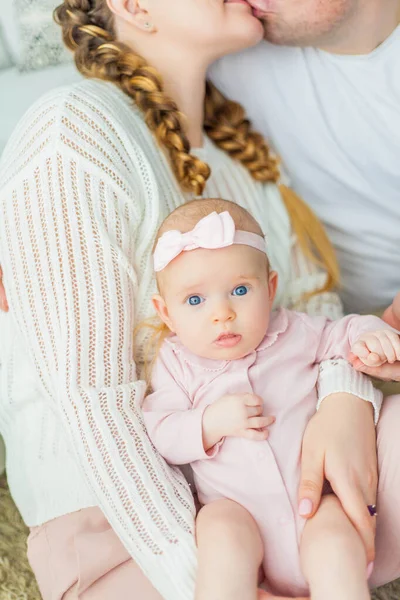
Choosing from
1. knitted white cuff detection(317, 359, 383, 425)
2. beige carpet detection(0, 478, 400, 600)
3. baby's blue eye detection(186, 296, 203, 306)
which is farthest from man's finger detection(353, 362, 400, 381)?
beige carpet detection(0, 478, 400, 600)

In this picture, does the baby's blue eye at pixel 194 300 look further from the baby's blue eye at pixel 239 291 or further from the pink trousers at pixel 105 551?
the pink trousers at pixel 105 551

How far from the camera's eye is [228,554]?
103cm

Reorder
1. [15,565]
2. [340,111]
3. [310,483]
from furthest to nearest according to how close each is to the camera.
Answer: [340,111]
[15,565]
[310,483]

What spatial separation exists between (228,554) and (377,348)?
394 mm

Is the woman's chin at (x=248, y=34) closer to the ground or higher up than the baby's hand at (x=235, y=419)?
higher up

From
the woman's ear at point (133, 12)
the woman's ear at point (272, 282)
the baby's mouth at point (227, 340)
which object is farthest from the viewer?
the woman's ear at point (133, 12)

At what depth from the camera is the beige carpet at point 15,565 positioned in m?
1.35

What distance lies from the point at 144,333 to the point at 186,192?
0.31m

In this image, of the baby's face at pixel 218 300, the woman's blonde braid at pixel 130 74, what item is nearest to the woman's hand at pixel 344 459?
the baby's face at pixel 218 300

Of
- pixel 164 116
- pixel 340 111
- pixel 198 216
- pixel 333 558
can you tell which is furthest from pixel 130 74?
pixel 333 558

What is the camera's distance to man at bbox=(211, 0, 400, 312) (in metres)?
1.59

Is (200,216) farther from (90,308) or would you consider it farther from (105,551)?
(105,551)

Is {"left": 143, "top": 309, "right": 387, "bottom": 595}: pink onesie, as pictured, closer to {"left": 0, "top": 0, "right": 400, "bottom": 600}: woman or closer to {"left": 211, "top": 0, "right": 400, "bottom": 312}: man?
{"left": 0, "top": 0, "right": 400, "bottom": 600}: woman

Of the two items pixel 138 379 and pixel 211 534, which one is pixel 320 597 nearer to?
pixel 211 534
